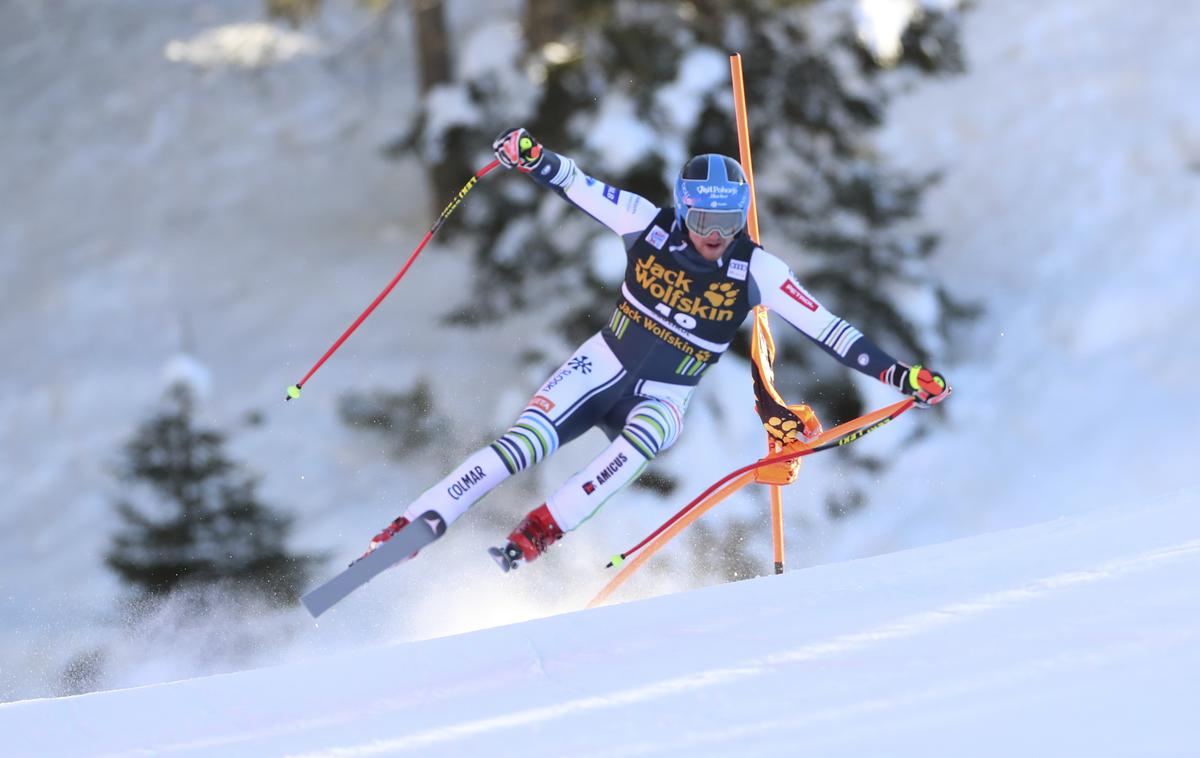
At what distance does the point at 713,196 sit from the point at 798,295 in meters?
0.47

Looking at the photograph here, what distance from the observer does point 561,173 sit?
4855 mm

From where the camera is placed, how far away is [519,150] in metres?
4.80

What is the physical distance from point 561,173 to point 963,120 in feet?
22.1

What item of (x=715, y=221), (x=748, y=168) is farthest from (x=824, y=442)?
(x=748, y=168)

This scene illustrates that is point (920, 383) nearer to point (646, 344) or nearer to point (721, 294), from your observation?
point (721, 294)

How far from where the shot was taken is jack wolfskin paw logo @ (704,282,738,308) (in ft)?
15.6

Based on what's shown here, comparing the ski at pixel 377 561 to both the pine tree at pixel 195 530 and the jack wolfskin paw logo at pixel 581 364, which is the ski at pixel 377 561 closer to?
the jack wolfskin paw logo at pixel 581 364

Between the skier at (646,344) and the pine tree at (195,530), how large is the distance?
360 cm

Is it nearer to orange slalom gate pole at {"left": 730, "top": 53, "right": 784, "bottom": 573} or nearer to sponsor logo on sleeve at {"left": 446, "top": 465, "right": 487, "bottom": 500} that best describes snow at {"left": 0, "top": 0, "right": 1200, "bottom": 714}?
sponsor logo on sleeve at {"left": 446, "top": 465, "right": 487, "bottom": 500}

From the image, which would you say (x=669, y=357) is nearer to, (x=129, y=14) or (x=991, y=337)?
(x=991, y=337)

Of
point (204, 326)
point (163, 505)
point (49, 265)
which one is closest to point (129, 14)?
point (49, 265)

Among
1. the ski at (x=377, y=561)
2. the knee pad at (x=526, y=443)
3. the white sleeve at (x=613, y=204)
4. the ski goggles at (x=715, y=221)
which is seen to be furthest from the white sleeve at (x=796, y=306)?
the ski at (x=377, y=561)

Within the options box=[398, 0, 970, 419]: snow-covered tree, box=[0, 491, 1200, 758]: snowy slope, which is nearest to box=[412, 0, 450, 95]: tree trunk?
box=[398, 0, 970, 419]: snow-covered tree

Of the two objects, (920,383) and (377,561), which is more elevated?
(920,383)
